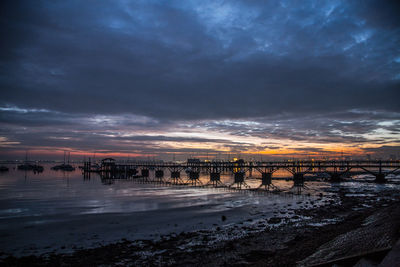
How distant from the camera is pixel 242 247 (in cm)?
1487

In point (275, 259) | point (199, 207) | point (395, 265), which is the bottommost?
point (199, 207)

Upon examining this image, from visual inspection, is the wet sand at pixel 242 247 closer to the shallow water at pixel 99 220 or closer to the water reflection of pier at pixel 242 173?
the shallow water at pixel 99 220

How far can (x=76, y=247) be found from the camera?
15.6 metres

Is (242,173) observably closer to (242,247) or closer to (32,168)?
(242,247)

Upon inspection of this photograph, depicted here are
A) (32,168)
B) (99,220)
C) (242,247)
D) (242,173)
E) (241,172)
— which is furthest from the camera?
(32,168)

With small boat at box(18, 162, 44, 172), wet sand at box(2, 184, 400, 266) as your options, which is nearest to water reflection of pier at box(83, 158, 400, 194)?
wet sand at box(2, 184, 400, 266)

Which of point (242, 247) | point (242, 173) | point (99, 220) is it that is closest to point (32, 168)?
point (242, 173)

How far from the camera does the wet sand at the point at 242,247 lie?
11562 mm

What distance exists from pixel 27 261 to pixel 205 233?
11.6 metres

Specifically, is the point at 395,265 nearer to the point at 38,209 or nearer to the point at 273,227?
the point at 273,227

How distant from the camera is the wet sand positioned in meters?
11.6

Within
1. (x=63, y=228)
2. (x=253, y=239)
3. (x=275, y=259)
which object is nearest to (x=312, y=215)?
(x=253, y=239)

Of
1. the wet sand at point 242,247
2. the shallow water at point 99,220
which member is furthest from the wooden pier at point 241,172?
the wet sand at point 242,247

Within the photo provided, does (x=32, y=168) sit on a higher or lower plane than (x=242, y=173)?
lower
